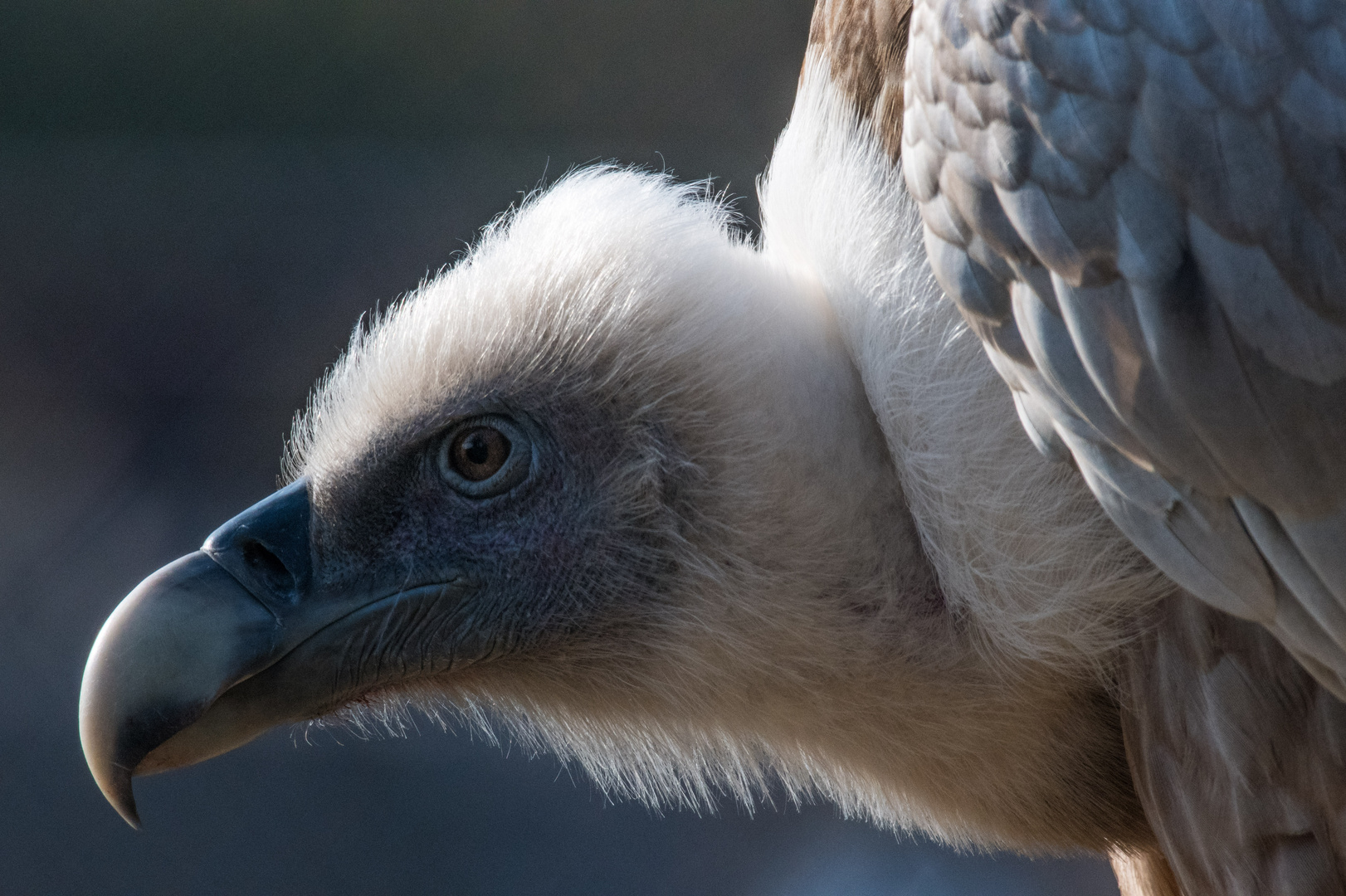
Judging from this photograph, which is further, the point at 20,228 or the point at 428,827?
the point at 20,228

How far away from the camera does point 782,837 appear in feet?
8.08

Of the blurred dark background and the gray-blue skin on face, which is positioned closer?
the gray-blue skin on face

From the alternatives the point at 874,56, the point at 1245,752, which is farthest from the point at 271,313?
the point at 1245,752

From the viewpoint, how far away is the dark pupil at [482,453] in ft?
3.22

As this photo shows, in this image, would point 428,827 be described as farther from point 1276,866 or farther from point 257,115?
point 1276,866

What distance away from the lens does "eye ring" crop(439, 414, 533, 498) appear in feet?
3.21

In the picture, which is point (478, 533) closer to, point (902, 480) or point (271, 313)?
point (902, 480)

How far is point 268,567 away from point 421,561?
0.11 metres

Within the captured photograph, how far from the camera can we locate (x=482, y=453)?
979 mm

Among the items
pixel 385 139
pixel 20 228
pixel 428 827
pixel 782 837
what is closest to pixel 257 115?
pixel 385 139

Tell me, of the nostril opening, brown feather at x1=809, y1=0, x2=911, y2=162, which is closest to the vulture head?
the nostril opening

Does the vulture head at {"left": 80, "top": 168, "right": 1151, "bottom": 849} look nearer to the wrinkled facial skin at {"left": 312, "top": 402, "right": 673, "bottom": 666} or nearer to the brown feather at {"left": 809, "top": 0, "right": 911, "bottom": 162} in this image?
the wrinkled facial skin at {"left": 312, "top": 402, "right": 673, "bottom": 666}

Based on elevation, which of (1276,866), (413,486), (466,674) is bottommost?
(1276,866)

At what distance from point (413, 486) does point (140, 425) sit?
2.04 m
